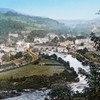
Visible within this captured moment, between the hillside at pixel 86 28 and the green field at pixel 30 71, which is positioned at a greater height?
the hillside at pixel 86 28

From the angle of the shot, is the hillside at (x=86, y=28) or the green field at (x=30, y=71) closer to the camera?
the green field at (x=30, y=71)

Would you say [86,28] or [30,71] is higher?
[86,28]

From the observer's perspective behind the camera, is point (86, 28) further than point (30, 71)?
Yes

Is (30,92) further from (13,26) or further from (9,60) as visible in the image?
(13,26)

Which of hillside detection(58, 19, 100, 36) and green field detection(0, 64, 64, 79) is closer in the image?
green field detection(0, 64, 64, 79)

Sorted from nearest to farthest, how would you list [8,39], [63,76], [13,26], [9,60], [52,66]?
[63,76] < [52,66] < [9,60] < [8,39] < [13,26]

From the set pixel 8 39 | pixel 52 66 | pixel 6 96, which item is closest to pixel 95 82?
pixel 6 96

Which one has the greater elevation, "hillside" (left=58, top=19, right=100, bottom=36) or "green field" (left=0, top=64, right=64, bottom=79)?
"hillside" (left=58, top=19, right=100, bottom=36)

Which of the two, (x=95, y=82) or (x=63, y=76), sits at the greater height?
(x=95, y=82)
